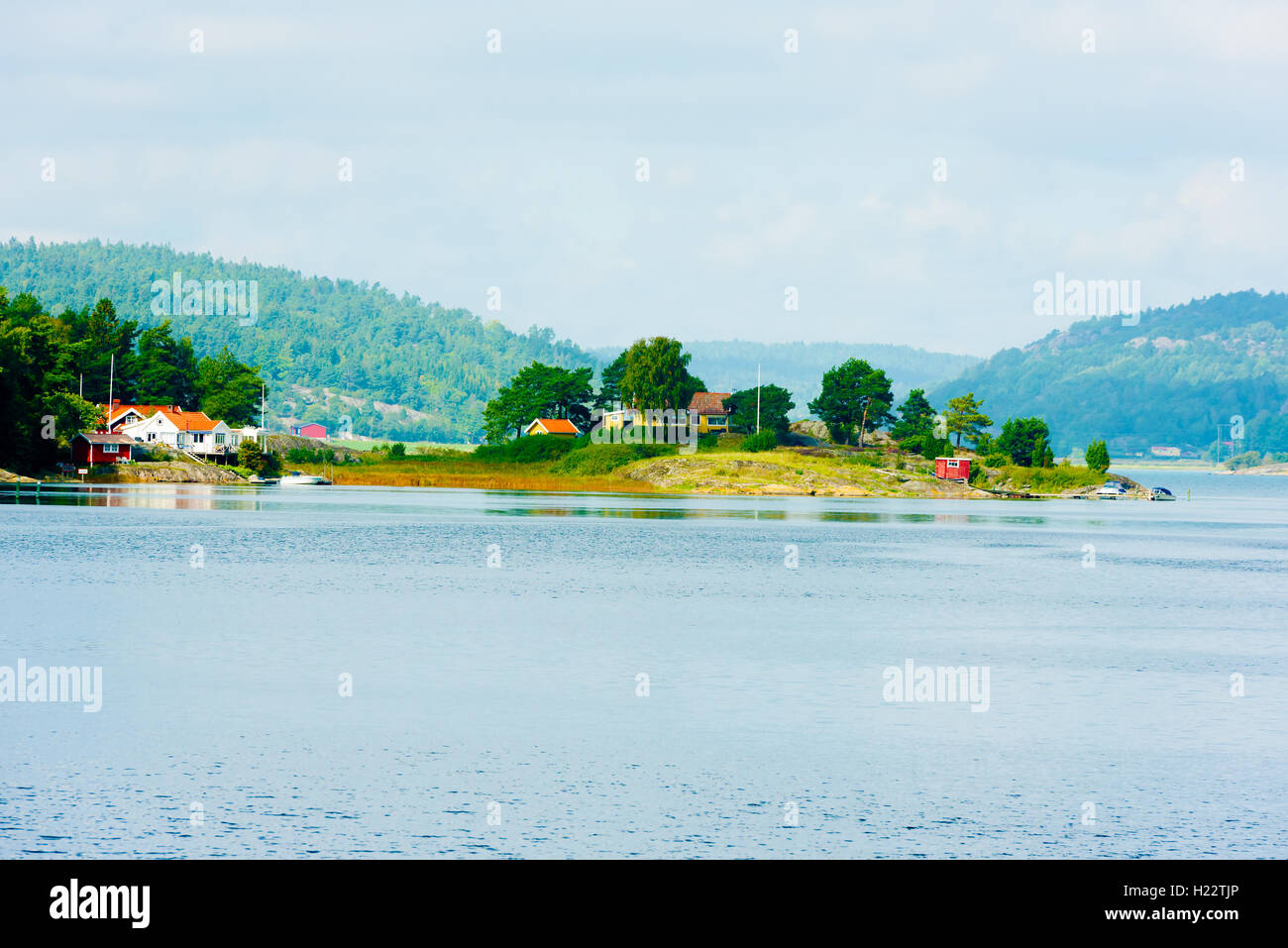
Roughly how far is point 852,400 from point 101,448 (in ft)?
313

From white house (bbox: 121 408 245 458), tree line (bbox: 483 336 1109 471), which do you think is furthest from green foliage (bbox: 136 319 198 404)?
Result: tree line (bbox: 483 336 1109 471)

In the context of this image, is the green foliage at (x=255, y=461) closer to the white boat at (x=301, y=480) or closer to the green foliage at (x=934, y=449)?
the white boat at (x=301, y=480)

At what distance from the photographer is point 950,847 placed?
710 inches

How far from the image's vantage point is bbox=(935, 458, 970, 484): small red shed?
541ft

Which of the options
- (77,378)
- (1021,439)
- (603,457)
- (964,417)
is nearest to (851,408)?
(964,417)

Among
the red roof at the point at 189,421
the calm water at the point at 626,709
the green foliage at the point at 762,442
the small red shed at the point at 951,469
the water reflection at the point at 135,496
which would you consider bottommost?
the calm water at the point at 626,709

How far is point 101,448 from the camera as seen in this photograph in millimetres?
152375

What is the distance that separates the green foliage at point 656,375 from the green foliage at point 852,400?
1905 centimetres

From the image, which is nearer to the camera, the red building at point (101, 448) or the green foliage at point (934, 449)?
the red building at point (101, 448)

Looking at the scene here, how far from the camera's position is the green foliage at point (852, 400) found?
579ft

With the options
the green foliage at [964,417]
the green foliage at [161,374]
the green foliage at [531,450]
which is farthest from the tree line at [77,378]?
the green foliage at [964,417]

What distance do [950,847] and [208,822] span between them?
1034 cm

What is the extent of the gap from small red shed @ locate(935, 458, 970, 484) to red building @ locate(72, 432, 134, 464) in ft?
328

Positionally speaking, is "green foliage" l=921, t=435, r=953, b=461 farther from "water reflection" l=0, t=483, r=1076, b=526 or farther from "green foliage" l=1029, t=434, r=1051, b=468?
"water reflection" l=0, t=483, r=1076, b=526
